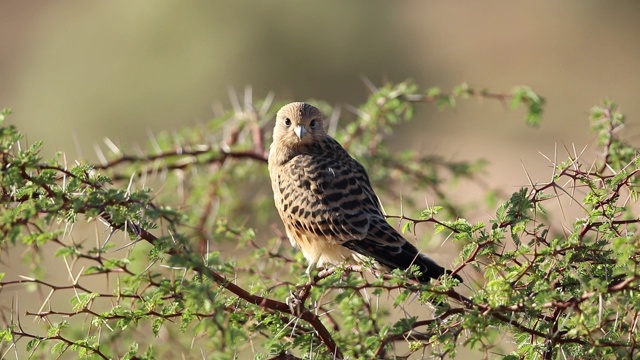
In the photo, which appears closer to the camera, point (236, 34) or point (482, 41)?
point (236, 34)

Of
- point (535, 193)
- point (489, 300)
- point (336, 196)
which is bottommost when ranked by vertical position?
point (489, 300)

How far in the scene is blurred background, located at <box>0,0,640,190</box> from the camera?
15.7 metres

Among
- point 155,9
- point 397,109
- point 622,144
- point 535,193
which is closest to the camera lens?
point 535,193

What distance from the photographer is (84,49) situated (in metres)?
16.7

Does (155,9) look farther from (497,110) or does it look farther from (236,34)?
(497,110)

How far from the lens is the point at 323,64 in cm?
1886

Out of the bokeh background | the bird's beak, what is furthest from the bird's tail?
the bokeh background

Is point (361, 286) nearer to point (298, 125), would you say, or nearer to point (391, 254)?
point (391, 254)

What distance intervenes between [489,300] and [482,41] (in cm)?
2045

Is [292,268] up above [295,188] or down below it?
below

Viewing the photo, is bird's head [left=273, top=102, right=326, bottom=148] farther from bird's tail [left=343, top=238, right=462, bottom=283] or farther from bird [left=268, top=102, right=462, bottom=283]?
bird's tail [left=343, top=238, right=462, bottom=283]

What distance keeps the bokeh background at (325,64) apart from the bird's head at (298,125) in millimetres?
8010

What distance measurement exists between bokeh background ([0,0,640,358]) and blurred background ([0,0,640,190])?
3 cm

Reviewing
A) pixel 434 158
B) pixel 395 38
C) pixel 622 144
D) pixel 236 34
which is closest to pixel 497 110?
pixel 395 38
